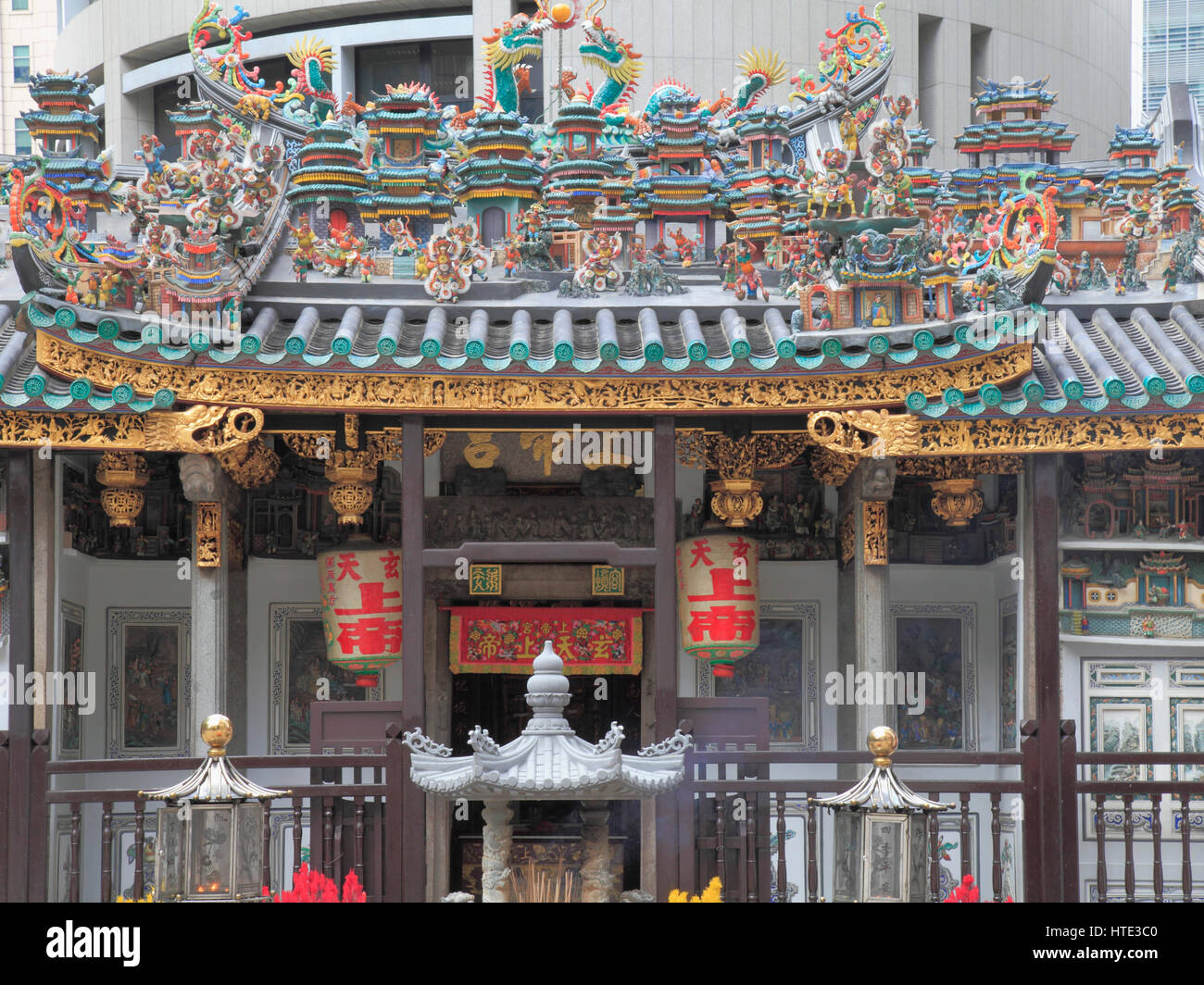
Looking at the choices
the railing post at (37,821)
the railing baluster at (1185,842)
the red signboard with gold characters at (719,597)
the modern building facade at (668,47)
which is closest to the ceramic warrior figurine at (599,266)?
the red signboard with gold characters at (719,597)

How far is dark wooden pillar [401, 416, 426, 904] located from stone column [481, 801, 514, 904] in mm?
1652

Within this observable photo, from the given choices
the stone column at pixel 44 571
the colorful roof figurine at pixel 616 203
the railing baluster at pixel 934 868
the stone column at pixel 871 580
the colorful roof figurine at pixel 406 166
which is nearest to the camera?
the railing baluster at pixel 934 868

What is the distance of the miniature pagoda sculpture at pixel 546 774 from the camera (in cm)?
805

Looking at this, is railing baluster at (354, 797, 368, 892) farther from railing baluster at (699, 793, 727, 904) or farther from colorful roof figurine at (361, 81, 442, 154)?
colorful roof figurine at (361, 81, 442, 154)

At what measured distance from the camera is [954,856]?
12.3 metres

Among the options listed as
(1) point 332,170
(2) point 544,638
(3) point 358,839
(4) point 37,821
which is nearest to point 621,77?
(1) point 332,170

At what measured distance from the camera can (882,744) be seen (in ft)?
27.3

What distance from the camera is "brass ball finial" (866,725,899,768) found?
829 centimetres

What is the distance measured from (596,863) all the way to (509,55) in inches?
253

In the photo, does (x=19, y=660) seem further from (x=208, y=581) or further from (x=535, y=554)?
(x=535, y=554)

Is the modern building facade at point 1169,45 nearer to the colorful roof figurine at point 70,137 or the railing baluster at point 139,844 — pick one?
the colorful roof figurine at point 70,137
